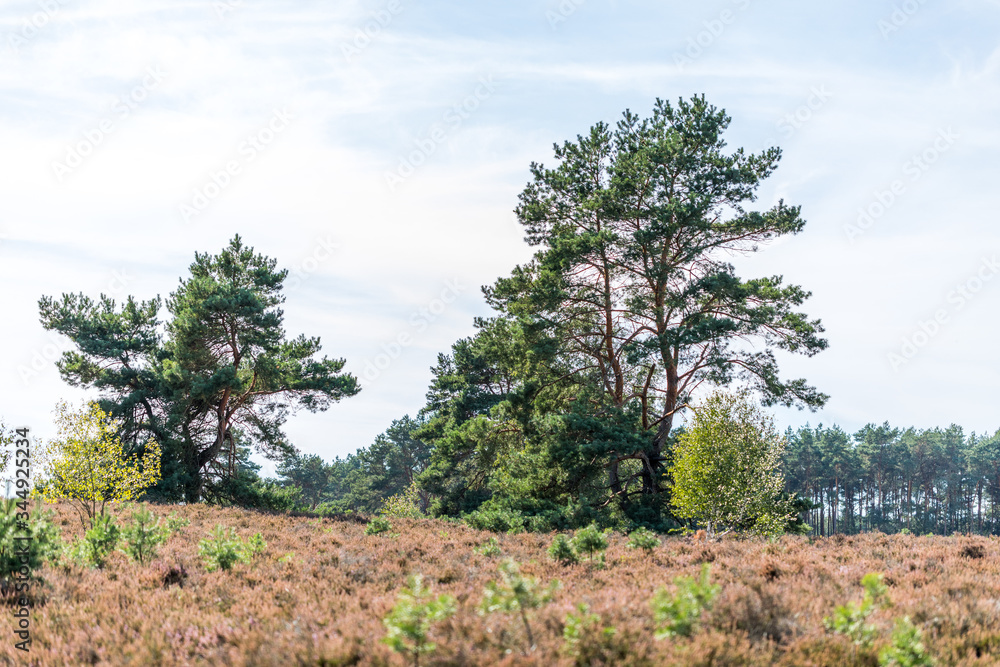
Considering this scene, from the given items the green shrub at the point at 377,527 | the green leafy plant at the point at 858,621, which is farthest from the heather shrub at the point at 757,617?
the green shrub at the point at 377,527

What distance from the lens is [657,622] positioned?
573 centimetres

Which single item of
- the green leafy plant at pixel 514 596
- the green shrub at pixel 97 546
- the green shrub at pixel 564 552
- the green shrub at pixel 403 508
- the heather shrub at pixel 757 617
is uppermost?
the green leafy plant at pixel 514 596

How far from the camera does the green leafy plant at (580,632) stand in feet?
17.1

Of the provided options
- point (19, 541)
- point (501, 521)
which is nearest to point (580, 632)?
point (19, 541)

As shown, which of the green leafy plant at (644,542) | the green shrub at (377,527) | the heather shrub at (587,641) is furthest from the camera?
the green shrub at (377,527)

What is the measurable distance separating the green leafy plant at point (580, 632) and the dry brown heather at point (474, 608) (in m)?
0.10

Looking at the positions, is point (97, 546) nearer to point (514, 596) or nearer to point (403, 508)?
point (514, 596)

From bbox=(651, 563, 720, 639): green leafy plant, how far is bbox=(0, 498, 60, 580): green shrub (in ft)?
29.1

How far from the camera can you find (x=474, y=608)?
6.65 m

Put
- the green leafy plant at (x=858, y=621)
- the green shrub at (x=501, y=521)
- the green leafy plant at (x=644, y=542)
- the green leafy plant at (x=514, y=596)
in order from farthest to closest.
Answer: the green shrub at (x=501, y=521) < the green leafy plant at (x=644, y=542) < the green leafy plant at (x=858, y=621) < the green leafy plant at (x=514, y=596)

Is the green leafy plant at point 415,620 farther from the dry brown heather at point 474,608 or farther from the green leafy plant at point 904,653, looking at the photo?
the green leafy plant at point 904,653

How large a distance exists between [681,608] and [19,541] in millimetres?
9226

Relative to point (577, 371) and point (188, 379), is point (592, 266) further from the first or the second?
point (188, 379)

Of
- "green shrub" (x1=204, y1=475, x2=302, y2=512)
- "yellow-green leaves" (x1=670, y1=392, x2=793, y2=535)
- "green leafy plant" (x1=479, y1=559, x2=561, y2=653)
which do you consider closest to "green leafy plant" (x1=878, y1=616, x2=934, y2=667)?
"green leafy plant" (x1=479, y1=559, x2=561, y2=653)
